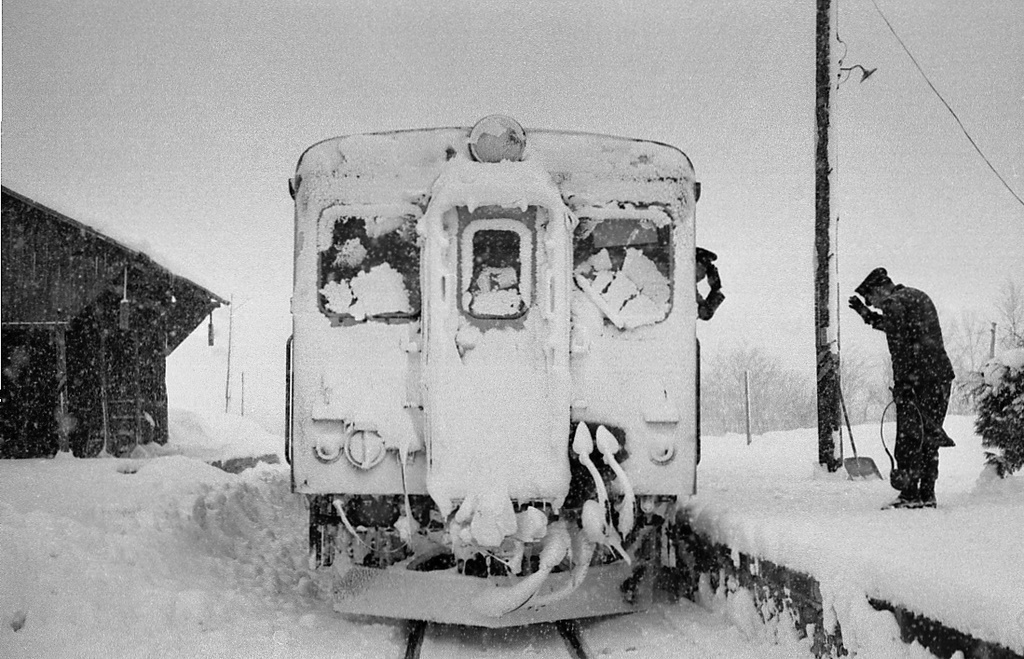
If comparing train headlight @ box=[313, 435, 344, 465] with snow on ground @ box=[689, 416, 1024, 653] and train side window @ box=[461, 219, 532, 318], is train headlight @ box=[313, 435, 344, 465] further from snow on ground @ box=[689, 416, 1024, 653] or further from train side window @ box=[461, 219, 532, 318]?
snow on ground @ box=[689, 416, 1024, 653]

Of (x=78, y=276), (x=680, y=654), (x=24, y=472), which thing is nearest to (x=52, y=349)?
(x=78, y=276)

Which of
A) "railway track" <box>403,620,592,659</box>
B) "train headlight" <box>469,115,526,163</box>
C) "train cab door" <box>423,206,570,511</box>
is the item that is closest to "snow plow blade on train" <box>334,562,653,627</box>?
"railway track" <box>403,620,592,659</box>

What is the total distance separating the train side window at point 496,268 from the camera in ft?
18.1

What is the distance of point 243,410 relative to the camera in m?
50.0

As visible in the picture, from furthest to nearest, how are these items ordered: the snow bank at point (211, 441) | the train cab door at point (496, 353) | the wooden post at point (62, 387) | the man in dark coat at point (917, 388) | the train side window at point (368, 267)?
the snow bank at point (211, 441), the wooden post at point (62, 387), the man in dark coat at point (917, 388), the train side window at point (368, 267), the train cab door at point (496, 353)

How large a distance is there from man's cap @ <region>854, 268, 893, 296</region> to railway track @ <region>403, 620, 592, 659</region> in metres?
3.35

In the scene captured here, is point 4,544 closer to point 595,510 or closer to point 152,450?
point 595,510

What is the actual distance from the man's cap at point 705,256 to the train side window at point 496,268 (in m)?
1.40

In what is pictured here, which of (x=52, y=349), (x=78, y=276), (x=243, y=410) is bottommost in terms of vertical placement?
(x=243, y=410)

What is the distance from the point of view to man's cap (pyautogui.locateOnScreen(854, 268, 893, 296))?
6.88m

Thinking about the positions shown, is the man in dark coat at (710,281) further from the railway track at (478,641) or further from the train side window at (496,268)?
the railway track at (478,641)

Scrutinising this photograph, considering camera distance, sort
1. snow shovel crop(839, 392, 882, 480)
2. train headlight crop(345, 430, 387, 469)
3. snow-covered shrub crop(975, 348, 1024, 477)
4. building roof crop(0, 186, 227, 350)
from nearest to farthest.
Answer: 1. train headlight crop(345, 430, 387, 469)
2. snow-covered shrub crop(975, 348, 1024, 477)
3. snow shovel crop(839, 392, 882, 480)
4. building roof crop(0, 186, 227, 350)

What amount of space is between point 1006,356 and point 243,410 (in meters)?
46.7

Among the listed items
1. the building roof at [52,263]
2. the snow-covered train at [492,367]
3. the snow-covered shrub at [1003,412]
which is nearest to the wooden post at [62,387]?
the building roof at [52,263]
